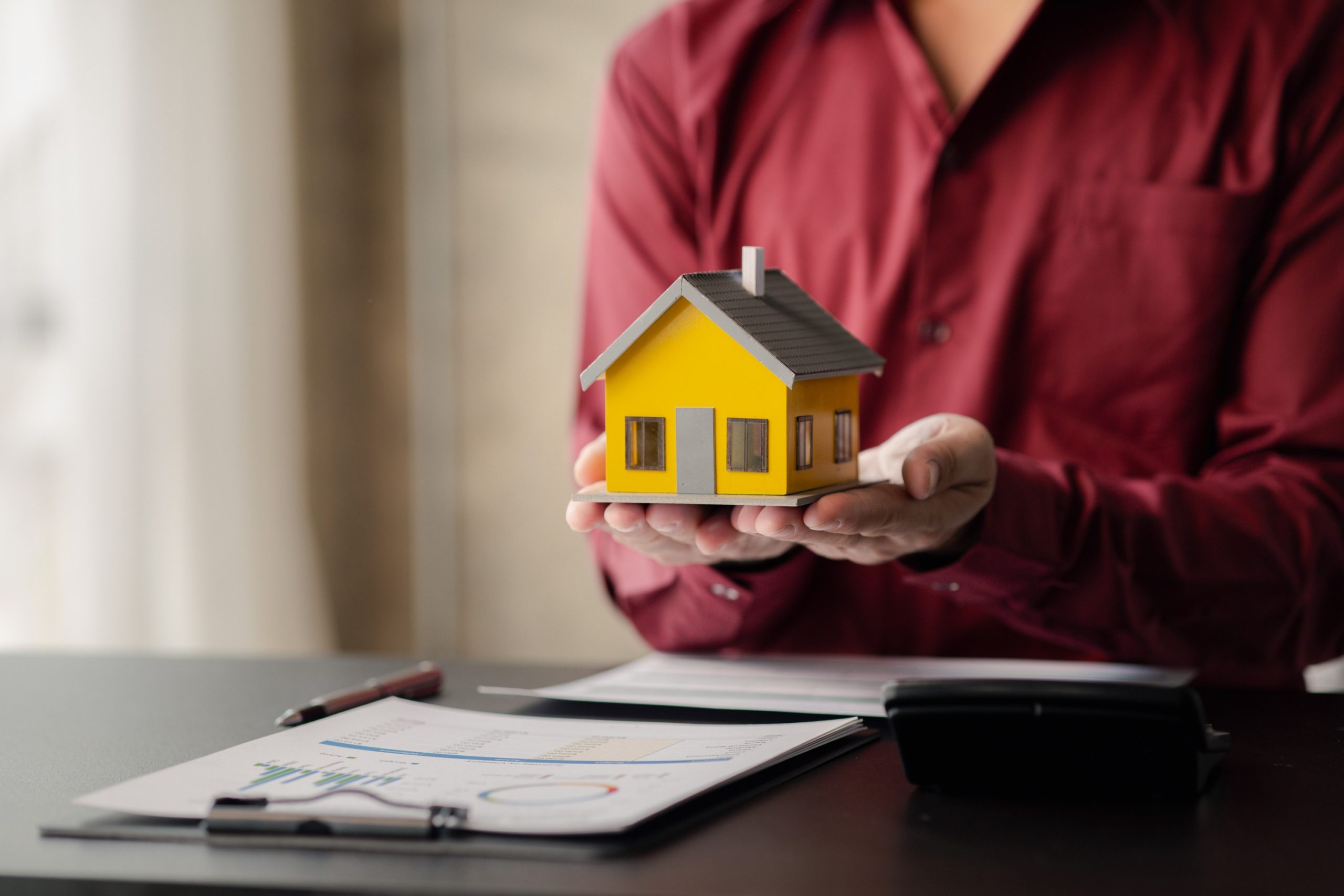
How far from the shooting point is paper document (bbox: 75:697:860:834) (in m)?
0.63

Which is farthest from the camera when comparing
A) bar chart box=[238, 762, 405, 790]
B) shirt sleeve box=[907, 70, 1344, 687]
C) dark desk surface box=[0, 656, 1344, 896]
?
shirt sleeve box=[907, 70, 1344, 687]

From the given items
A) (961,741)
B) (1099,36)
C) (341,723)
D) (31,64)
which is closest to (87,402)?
(31,64)

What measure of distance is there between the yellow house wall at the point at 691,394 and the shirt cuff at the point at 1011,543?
0.18m

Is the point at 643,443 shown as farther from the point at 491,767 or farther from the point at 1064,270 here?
the point at 1064,270

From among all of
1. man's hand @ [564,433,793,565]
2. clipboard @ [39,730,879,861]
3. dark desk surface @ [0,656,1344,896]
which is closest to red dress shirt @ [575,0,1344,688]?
man's hand @ [564,433,793,565]

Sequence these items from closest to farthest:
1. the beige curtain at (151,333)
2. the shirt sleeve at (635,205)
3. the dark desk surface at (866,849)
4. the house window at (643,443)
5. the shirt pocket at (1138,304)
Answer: the dark desk surface at (866,849) < the house window at (643,443) < the shirt pocket at (1138,304) < the shirt sleeve at (635,205) < the beige curtain at (151,333)

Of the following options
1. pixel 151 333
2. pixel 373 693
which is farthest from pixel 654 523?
pixel 151 333

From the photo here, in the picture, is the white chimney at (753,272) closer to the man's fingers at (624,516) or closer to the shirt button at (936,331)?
the man's fingers at (624,516)

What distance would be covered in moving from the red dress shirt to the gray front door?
0.70ft

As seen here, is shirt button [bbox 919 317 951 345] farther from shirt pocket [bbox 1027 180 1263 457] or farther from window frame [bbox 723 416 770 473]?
window frame [bbox 723 416 770 473]

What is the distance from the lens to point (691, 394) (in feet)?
3.02

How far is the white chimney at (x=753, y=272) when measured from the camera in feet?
3.07

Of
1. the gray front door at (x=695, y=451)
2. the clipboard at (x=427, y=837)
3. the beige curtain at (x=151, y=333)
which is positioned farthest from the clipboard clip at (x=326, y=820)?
the beige curtain at (x=151, y=333)

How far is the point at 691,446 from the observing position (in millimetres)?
915
